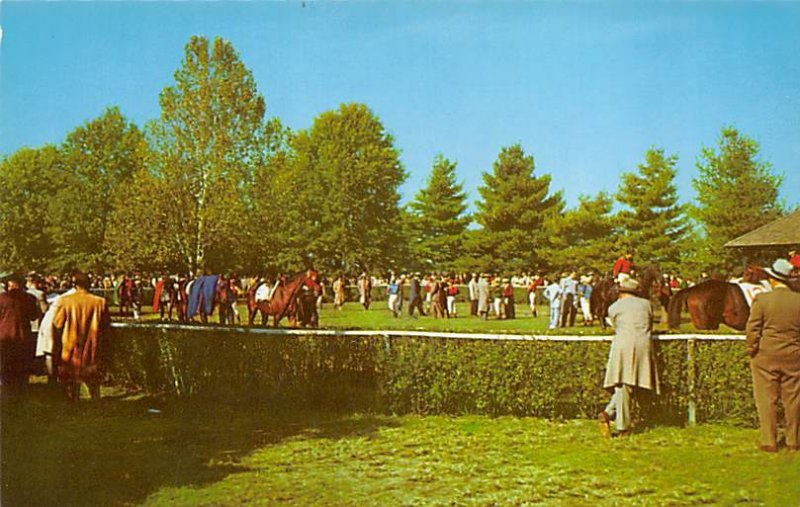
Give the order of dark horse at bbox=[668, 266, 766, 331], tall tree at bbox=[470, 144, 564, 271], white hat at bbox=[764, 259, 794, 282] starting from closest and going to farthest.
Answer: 1. white hat at bbox=[764, 259, 794, 282]
2. dark horse at bbox=[668, 266, 766, 331]
3. tall tree at bbox=[470, 144, 564, 271]

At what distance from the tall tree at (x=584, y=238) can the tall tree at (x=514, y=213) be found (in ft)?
6.17

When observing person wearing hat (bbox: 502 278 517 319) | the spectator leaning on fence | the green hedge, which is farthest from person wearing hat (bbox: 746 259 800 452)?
person wearing hat (bbox: 502 278 517 319)

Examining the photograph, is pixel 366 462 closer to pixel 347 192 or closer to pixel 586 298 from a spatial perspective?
pixel 586 298

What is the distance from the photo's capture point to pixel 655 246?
151ft

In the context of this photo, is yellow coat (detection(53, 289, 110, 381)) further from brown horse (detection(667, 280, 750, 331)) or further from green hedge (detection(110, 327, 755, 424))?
brown horse (detection(667, 280, 750, 331))

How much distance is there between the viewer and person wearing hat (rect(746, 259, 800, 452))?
27.0 feet

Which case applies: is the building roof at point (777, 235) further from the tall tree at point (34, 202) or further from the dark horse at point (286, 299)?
the tall tree at point (34, 202)

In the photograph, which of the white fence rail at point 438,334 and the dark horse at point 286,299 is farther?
the dark horse at point 286,299

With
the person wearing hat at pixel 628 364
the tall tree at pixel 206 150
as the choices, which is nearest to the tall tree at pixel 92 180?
the tall tree at pixel 206 150

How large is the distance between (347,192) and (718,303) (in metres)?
43.0

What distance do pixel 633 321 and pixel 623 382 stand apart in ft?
2.19

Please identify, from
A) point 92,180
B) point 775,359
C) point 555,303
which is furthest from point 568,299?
point 92,180

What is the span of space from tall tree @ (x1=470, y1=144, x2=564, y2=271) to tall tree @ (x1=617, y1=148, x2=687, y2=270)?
1015 cm

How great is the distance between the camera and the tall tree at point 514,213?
5662cm
